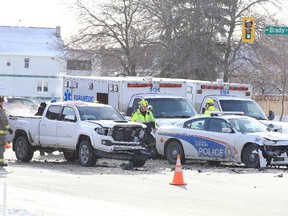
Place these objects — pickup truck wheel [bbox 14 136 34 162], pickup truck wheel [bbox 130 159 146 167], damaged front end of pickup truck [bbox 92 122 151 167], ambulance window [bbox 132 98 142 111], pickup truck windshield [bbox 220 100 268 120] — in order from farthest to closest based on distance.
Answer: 1. pickup truck windshield [bbox 220 100 268 120]
2. ambulance window [bbox 132 98 142 111]
3. pickup truck wheel [bbox 14 136 34 162]
4. pickup truck wheel [bbox 130 159 146 167]
5. damaged front end of pickup truck [bbox 92 122 151 167]

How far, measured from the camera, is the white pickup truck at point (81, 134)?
2000 centimetres

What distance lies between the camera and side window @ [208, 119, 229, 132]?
21.0 meters

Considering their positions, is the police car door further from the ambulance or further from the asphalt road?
the ambulance

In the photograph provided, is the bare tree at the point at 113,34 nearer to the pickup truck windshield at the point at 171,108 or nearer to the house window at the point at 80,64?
the house window at the point at 80,64

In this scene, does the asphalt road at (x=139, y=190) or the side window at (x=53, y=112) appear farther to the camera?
the side window at (x=53, y=112)

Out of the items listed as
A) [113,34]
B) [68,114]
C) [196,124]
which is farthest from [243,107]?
[113,34]

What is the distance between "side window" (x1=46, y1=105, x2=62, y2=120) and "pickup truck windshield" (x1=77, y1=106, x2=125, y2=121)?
78 cm

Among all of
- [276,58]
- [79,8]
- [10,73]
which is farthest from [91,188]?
[10,73]

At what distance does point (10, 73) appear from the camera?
8800cm

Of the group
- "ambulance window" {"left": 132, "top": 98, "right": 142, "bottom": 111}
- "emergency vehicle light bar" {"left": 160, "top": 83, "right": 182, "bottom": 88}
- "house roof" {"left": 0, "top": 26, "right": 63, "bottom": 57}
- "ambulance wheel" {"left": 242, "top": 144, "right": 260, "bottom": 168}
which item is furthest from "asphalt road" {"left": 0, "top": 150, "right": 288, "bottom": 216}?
"house roof" {"left": 0, "top": 26, "right": 63, "bottom": 57}

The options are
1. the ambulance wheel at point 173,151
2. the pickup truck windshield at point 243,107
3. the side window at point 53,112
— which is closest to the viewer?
the side window at point 53,112

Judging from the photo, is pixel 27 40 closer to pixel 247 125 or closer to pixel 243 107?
pixel 243 107

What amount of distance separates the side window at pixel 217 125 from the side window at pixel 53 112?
398cm

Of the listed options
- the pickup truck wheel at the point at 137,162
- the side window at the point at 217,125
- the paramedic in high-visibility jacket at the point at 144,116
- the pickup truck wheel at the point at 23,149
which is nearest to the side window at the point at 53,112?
the pickup truck wheel at the point at 23,149
